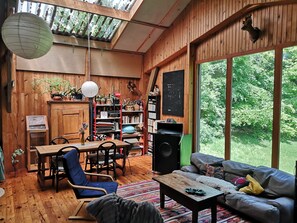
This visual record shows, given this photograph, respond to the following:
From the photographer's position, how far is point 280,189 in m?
2.97

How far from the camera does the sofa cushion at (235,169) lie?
356 centimetres

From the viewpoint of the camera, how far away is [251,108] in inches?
156

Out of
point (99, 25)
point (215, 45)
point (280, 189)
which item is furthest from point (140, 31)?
point (280, 189)

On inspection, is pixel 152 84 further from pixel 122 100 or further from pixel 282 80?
pixel 282 80

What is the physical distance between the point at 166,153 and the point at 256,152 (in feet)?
5.84

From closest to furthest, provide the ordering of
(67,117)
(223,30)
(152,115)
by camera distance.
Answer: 1. (223,30)
2. (67,117)
3. (152,115)

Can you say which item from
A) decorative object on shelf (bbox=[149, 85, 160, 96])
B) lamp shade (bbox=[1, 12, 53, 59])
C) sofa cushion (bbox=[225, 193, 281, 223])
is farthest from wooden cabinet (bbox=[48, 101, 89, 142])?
sofa cushion (bbox=[225, 193, 281, 223])

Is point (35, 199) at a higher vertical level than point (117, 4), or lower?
lower

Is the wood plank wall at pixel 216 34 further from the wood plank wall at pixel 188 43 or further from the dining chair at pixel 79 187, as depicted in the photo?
the dining chair at pixel 79 187

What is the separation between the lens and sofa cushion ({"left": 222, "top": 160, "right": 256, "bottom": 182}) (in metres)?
3.56

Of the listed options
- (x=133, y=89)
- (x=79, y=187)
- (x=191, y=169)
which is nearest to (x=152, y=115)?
(x=133, y=89)

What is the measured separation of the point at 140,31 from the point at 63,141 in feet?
11.2

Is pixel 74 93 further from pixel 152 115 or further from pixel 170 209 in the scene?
pixel 170 209

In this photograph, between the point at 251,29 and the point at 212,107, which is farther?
the point at 212,107
